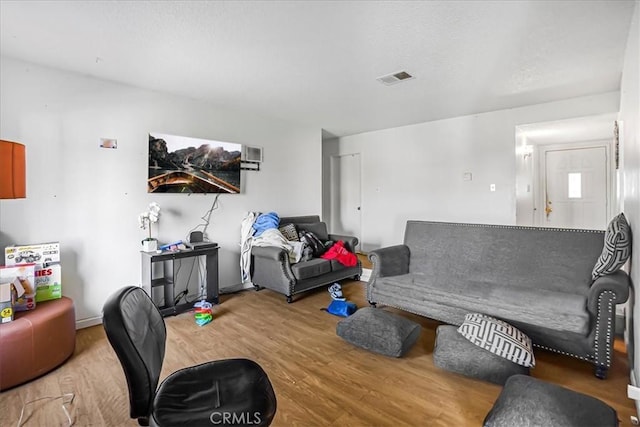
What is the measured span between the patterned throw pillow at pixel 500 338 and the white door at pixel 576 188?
4664mm

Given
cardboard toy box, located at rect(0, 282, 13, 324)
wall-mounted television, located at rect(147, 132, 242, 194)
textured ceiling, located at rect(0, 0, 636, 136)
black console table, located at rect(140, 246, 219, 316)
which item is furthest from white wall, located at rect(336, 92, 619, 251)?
cardboard toy box, located at rect(0, 282, 13, 324)

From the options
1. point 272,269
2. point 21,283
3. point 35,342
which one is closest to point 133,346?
point 35,342

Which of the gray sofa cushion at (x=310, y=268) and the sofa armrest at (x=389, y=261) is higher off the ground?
the sofa armrest at (x=389, y=261)

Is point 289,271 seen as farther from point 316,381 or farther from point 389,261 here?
point 316,381

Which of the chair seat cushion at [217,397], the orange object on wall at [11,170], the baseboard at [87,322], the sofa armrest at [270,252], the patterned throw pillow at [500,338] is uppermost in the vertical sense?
the orange object on wall at [11,170]

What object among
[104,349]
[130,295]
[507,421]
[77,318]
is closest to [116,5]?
[130,295]

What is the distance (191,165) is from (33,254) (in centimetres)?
170

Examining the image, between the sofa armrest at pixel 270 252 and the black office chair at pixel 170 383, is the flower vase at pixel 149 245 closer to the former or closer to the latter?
the sofa armrest at pixel 270 252

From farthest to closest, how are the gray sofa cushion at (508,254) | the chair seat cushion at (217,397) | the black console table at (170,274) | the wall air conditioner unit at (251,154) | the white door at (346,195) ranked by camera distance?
the white door at (346,195), the wall air conditioner unit at (251,154), the black console table at (170,274), the gray sofa cushion at (508,254), the chair seat cushion at (217,397)

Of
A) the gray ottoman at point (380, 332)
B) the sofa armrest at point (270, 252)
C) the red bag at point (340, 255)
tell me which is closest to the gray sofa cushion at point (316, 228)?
the red bag at point (340, 255)

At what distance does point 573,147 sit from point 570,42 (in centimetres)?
418

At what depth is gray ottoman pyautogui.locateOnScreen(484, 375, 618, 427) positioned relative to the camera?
55.9 inches

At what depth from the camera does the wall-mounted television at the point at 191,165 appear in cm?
350

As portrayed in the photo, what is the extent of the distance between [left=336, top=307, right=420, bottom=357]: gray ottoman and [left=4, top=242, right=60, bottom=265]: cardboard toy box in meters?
2.45
